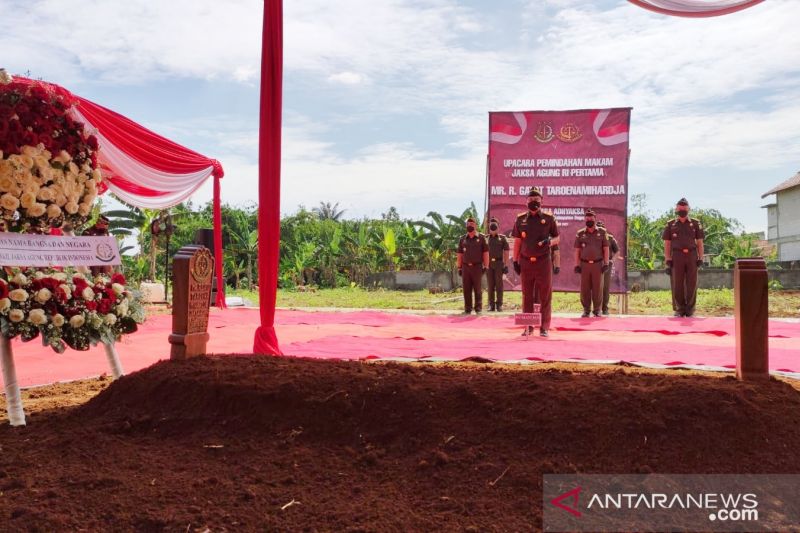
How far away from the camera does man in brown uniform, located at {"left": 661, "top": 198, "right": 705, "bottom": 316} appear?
10.3 m

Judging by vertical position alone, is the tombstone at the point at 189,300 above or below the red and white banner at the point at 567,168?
below

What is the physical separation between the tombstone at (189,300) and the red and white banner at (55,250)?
431 mm

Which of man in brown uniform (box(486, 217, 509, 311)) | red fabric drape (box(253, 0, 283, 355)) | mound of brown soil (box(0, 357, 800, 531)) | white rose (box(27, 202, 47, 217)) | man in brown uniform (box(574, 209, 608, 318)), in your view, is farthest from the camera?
man in brown uniform (box(486, 217, 509, 311))

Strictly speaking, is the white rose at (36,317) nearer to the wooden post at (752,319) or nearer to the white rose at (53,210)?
the white rose at (53,210)

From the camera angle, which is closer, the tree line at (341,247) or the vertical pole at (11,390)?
the vertical pole at (11,390)

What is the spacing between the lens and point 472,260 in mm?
10977

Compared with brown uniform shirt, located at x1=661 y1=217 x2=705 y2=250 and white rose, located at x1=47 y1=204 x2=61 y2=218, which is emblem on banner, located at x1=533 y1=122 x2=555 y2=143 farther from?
white rose, located at x1=47 y1=204 x2=61 y2=218

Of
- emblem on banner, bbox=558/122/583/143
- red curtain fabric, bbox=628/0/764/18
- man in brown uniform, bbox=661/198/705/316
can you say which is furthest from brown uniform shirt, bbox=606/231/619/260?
red curtain fabric, bbox=628/0/764/18

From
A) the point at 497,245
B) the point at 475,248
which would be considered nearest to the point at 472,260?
the point at 475,248

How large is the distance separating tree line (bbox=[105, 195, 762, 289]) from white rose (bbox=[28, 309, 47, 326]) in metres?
15.6

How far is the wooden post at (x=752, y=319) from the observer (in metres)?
3.02

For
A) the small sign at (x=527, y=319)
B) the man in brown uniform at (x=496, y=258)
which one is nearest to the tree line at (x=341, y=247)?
the man in brown uniform at (x=496, y=258)

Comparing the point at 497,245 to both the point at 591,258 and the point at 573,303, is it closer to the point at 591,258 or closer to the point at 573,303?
the point at 591,258

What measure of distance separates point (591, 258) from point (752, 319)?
734 centimetres
